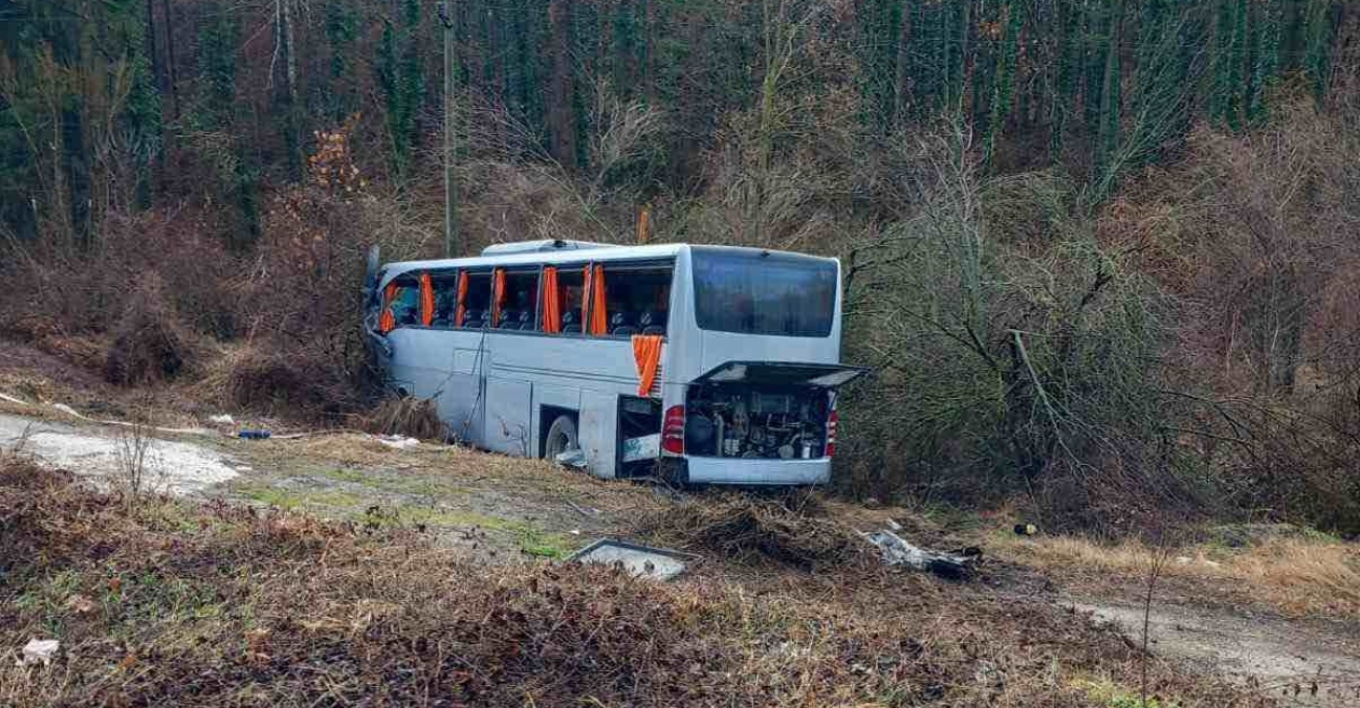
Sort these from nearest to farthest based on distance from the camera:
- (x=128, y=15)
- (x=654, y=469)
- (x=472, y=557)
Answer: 1. (x=472, y=557)
2. (x=654, y=469)
3. (x=128, y=15)

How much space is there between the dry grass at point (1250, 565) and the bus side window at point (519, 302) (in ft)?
22.0

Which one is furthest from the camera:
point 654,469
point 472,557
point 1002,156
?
point 1002,156

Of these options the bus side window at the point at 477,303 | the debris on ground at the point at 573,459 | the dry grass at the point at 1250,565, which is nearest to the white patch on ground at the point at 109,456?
the debris on ground at the point at 573,459

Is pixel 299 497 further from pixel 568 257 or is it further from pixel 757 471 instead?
pixel 568 257

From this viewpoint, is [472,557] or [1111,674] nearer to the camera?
[1111,674]

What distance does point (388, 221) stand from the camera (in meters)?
23.4

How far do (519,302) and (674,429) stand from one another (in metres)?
4.21

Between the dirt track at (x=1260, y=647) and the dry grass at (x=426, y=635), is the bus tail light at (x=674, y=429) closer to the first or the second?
the dirt track at (x=1260, y=647)

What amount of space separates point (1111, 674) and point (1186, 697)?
0.49 metres

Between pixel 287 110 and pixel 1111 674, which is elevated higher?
pixel 287 110

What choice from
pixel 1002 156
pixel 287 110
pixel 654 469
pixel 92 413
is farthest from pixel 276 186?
pixel 654 469

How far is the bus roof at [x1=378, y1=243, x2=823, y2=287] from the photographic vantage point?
Result: 42.6ft

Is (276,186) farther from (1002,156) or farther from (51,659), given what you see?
(51,659)

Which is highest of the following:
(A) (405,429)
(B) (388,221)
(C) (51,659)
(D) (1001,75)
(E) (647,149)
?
(D) (1001,75)
